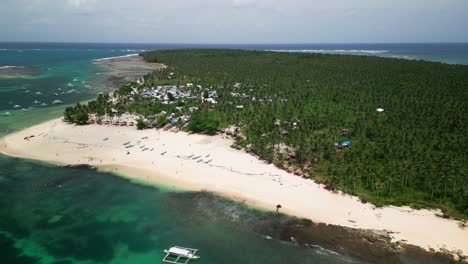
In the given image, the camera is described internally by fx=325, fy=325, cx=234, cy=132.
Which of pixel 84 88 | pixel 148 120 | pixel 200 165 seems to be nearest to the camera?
pixel 200 165

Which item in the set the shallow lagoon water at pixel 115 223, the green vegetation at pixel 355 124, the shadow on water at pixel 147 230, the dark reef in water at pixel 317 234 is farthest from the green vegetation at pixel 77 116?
the dark reef in water at pixel 317 234

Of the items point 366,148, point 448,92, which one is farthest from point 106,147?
point 448,92

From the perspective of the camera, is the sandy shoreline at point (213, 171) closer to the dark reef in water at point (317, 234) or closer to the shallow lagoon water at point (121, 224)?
the dark reef in water at point (317, 234)

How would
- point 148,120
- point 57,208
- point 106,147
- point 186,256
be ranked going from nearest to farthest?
point 186,256, point 57,208, point 106,147, point 148,120

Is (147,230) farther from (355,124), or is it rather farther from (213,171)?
(355,124)

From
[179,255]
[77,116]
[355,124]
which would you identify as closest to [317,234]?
[179,255]

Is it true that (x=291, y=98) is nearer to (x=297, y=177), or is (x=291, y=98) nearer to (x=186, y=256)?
(x=297, y=177)

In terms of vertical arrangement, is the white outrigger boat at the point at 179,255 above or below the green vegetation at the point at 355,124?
below
